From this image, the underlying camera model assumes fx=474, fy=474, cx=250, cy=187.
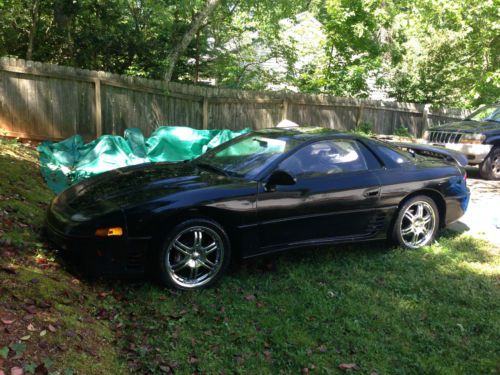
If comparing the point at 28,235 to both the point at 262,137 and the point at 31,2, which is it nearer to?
the point at 262,137

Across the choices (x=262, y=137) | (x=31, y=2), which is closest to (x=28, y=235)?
(x=262, y=137)

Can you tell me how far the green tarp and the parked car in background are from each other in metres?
5.02

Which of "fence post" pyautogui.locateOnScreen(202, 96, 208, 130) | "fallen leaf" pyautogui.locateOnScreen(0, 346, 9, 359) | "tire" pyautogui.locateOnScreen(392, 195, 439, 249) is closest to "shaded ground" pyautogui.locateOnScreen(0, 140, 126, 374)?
"fallen leaf" pyautogui.locateOnScreen(0, 346, 9, 359)

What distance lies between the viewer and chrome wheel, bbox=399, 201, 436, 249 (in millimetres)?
5562

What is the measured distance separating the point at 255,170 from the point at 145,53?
11.0 meters

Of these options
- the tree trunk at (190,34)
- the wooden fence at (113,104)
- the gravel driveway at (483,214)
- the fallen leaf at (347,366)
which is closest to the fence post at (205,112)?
the wooden fence at (113,104)

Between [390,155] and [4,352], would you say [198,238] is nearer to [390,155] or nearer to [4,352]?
[4,352]

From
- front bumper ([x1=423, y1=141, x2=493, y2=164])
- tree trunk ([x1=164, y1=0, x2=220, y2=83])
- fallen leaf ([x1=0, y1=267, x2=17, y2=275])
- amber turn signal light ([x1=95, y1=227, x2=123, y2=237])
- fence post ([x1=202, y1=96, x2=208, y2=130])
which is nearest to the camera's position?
fallen leaf ([x1=0, y1=267, x2=17, y2=275])

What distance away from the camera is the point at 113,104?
10445mm

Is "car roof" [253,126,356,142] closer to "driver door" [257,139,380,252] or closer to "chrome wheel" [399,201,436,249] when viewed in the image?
"driver door" [257,139,380,252]

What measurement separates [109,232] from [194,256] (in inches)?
30.8

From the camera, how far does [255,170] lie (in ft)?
15.8

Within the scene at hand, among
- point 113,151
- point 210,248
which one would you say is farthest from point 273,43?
point 210,248

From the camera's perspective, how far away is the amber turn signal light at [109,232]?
3.92 meters
